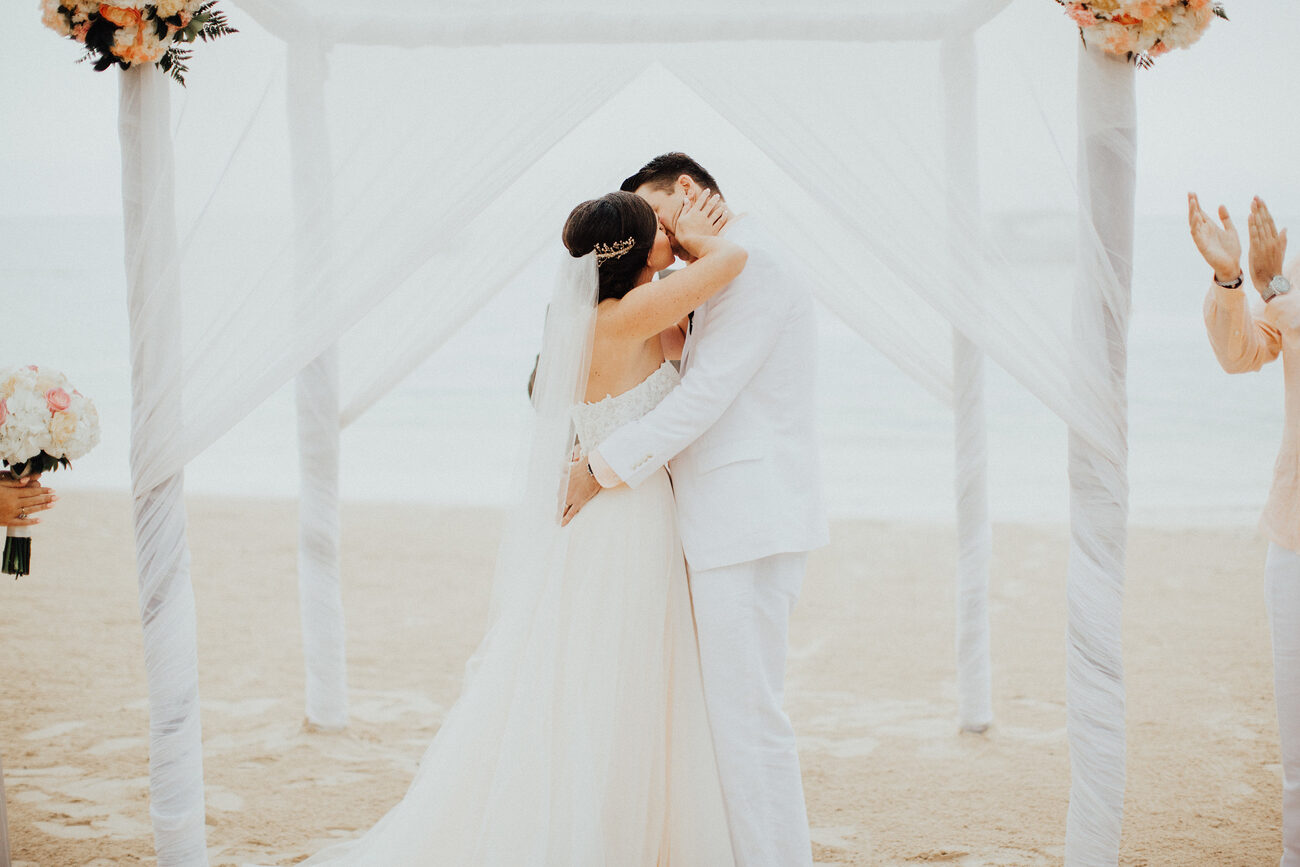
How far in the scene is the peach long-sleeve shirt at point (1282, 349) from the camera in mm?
2469

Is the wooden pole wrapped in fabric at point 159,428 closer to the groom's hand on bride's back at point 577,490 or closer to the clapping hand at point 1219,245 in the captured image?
the groom's hand on bride's back at point 577,490

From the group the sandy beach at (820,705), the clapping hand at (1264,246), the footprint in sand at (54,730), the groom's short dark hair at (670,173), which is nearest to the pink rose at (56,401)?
the sandy beach at (820,705)

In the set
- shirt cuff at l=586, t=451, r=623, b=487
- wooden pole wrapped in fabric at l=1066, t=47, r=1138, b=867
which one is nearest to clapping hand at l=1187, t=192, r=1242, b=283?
wooden pole wrapped in fabric at l=1066, t=47, r=1138, b=867

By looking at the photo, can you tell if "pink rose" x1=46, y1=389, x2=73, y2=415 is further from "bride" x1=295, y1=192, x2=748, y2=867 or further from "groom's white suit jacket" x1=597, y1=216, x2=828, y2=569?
"groom's white suit jacket" x1=597, y1=216, x2=828, y2=569

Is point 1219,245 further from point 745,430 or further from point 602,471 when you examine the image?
point 602,471

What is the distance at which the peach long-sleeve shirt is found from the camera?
247 centimetres

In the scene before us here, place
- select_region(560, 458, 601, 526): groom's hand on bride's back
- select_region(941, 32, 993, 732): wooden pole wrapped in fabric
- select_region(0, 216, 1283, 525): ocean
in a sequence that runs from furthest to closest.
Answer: select_region(0, 216, 1283, 525): ocean < select_region(941, 32, 993, 732): wooden pole wrapped in fabric < select_region(560, 458, 601, 526): groom's hand on bride's back

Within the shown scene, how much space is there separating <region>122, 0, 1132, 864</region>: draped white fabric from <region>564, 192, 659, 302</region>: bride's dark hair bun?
305 mm

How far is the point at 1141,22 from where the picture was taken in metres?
2.38

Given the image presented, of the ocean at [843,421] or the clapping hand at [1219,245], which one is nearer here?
the clapping hand at [1219,245]

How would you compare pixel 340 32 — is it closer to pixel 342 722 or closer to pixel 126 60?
pixel 126 60

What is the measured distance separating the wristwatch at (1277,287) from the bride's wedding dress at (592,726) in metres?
1.54

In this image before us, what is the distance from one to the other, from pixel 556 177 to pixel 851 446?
12.2 metres

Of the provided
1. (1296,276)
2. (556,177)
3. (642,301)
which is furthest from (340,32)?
(1296,276)
